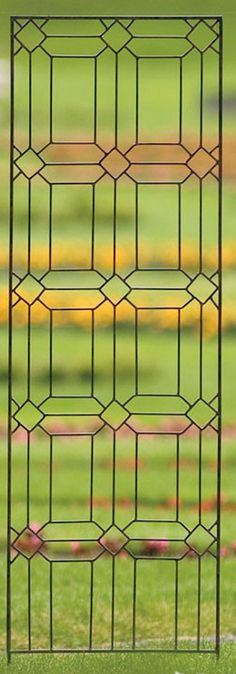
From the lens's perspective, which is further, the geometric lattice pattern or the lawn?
the lawn

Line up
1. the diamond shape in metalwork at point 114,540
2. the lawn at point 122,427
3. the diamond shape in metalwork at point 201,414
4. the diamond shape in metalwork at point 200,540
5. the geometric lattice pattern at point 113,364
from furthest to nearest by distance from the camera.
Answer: the diamond shape in metalwork at point 201,414, the diamond shape in metalwork at point 200,540, the diamond shape in metalwork at point 114,540, the lawn at point 122,427, the geometric lattice pattern at point 113,364

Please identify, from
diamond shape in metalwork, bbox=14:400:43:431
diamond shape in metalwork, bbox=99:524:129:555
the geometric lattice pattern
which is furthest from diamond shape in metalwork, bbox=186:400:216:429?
diamond shape in metalwork, bbox=99:524:129:555

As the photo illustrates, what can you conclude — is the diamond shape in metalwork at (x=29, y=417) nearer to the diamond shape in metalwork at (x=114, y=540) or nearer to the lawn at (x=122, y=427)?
the lawn at (x=122, y=427)

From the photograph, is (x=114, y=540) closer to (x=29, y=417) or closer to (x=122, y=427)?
(x=122, y=427)

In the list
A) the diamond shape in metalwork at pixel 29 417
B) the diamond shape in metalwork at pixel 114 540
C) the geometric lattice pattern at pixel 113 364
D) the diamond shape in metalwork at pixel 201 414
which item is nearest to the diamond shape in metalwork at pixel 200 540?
the geometric lattice pattern at pixel 113 364

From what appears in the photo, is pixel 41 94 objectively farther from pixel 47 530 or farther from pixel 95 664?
pixel 95 664

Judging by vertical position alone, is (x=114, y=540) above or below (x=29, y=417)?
below

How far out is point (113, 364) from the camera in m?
5.50

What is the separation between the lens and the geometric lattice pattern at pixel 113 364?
539 cm

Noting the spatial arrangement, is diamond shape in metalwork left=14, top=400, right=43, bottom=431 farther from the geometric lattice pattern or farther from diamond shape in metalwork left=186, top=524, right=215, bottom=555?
diamond shape in metalwork left=186, top=524, right=215, bottom=555

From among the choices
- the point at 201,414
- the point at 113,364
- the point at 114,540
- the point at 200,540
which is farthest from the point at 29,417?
the point at 113,364

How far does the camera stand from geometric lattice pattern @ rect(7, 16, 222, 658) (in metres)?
Result: 5.39

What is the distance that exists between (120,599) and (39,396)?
4.99m

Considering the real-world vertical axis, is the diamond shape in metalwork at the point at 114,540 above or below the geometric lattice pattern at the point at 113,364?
below
